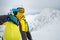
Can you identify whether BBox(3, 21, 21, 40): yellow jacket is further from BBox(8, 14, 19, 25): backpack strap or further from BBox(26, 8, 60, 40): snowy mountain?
BBox(26, 8, 60, 40): snowy mountain

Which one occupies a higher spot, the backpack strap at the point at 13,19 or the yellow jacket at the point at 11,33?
the backpack strap at the point at 13,19

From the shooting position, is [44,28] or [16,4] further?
[16,4]

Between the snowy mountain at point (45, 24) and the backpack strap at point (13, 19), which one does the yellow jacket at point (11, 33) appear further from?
the snowy mountain at point (45, 24)

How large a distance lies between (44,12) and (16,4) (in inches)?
15.8

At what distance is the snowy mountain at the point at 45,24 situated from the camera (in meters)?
1.55

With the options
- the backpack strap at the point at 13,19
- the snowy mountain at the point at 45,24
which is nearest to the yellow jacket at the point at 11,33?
the backpack strap at the point at 13,19

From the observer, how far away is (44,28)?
1.69 meters

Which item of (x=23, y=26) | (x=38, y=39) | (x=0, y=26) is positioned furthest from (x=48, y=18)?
(x=0, y=26)

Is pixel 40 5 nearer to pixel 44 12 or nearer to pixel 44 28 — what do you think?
pixel 44 12

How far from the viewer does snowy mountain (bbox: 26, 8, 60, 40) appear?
1.55 meters

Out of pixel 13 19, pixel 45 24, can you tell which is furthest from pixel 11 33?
pixel 45 24

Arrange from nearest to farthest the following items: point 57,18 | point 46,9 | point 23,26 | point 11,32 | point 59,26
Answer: point 11,32 → point 23,26 → point 59,26 → point 57,18 → point 46,9

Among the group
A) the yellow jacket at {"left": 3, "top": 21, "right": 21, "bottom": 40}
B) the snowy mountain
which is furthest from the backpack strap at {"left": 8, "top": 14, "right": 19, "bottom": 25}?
the snowy mountain

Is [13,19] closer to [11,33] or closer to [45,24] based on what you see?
[11,33]
